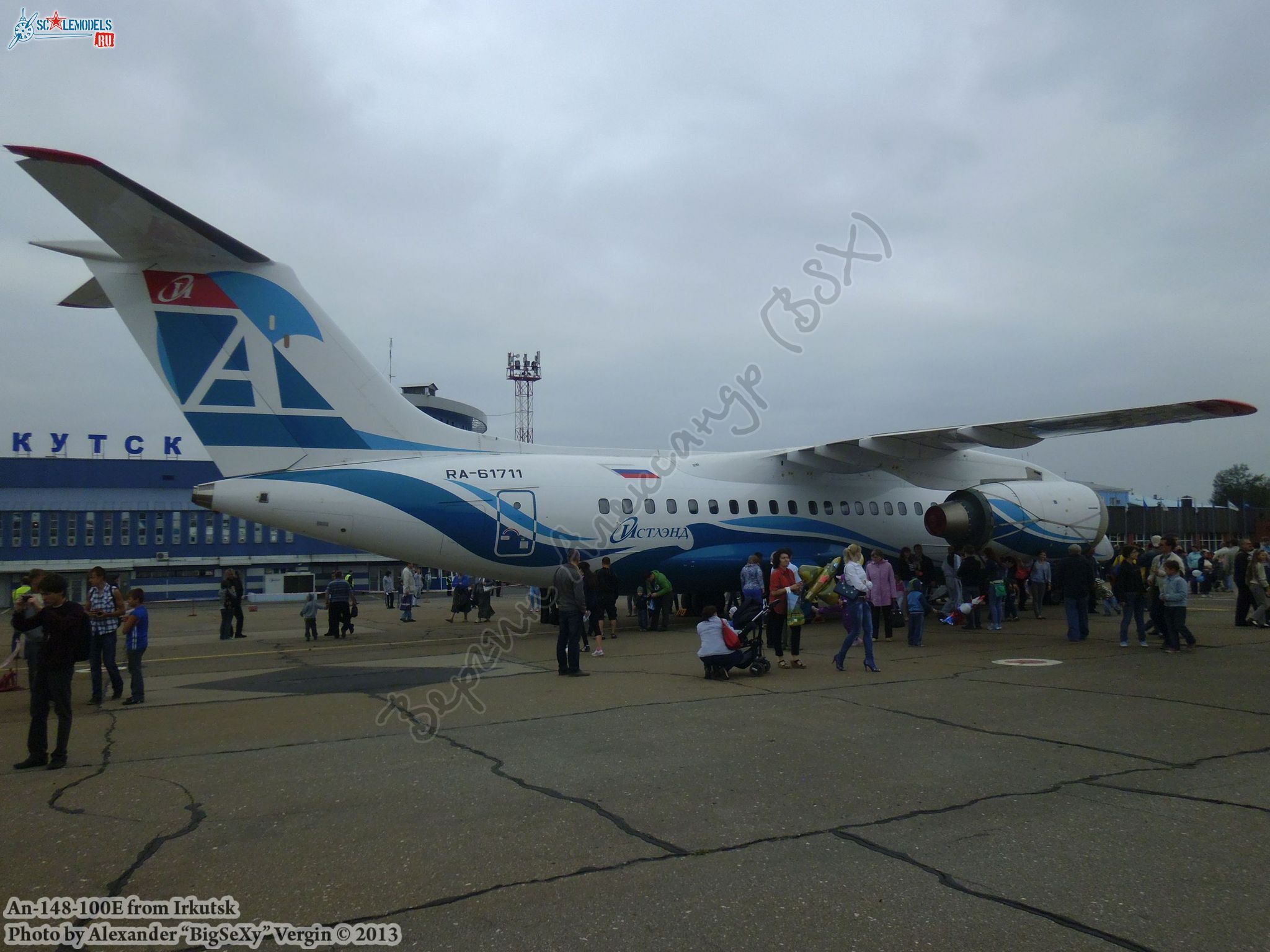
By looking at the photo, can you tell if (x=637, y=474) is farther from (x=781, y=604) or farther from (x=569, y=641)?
(x=569, y=641)

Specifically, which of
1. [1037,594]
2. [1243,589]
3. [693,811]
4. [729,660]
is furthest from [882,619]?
[693,811]

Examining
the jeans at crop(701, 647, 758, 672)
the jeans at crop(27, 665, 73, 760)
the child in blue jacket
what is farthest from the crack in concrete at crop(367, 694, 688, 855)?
the child in blue jacket

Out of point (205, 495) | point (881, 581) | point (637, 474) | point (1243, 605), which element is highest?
point (637, 474)

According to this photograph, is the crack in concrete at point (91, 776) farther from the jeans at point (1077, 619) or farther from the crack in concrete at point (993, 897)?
the jeans at point (1077, 619)

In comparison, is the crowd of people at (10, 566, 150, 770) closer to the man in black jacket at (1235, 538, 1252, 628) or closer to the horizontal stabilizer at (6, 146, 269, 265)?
the horizontal stabilizer at (6, 146, 269, 265)

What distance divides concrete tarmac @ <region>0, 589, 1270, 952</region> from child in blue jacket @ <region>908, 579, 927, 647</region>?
3.09 meters

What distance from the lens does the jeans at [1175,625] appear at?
38.8 ft

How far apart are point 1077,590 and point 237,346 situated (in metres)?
13.8

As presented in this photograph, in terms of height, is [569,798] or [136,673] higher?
[136,673]

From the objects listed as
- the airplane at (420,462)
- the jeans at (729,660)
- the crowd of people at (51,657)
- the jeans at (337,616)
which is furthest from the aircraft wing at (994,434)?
the crowd of people at (51,657)

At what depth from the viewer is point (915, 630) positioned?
1339cm

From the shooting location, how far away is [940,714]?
7.86 meters

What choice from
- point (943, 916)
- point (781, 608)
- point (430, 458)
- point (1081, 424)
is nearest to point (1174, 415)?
point (1081, 424)

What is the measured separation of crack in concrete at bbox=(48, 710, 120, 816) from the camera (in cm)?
550
